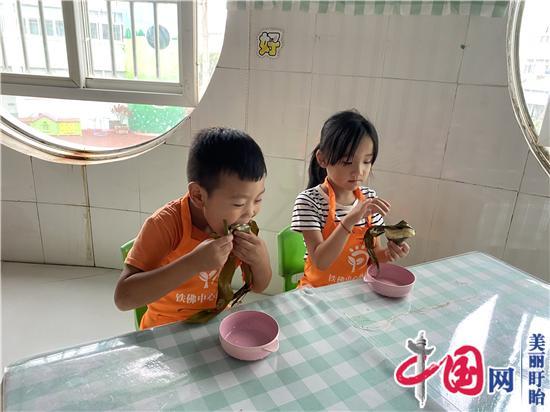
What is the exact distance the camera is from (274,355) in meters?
0.78

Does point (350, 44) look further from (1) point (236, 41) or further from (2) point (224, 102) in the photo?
(2) point (224, 102)

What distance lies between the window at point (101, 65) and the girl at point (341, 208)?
0.97 m

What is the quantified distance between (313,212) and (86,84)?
5.06ft

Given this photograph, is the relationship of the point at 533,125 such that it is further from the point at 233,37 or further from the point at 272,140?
the point at 233,37

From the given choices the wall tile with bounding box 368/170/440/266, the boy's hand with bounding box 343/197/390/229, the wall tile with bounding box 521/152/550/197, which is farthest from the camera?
the wall tile with bounding box 368/170/440/266

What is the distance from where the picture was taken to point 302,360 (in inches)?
30.1

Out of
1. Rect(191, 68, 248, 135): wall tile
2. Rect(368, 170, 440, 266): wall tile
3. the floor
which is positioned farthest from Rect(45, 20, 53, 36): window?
Rect(368, 170, 440, 266): wall tile

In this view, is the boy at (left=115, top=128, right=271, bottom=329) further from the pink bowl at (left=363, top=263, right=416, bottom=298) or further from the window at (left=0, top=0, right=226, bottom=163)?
the window at (left=0, top=0, right=226, bottom=163)

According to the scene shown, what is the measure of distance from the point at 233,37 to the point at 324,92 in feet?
1.67

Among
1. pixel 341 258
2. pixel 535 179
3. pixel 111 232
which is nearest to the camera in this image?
pixel 341 258

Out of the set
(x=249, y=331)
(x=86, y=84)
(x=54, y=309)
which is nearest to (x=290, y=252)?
(x=249, y=331)

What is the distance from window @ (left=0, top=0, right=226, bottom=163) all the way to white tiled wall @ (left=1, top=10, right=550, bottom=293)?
0.17 meters

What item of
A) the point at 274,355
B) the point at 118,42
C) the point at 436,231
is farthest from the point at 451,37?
the point at 118,42

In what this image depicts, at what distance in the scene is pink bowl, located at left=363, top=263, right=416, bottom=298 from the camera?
39.6 inches
